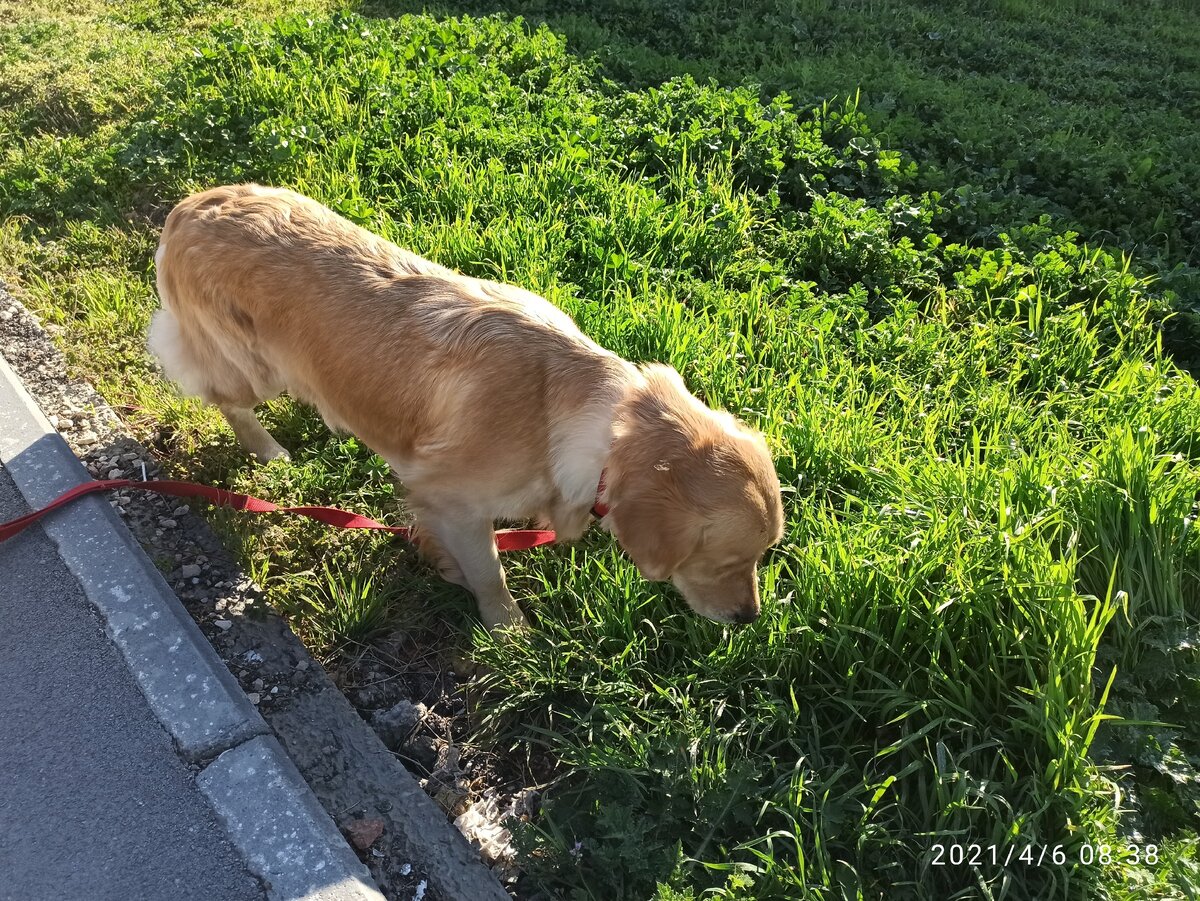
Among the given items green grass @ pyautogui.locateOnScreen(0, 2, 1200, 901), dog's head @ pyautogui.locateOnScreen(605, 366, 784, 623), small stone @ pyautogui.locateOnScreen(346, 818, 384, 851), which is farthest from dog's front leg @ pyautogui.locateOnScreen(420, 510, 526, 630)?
small stone @ pyautogui.locateOnScreen(346, 818, 384, 851)

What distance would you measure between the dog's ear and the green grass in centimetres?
39

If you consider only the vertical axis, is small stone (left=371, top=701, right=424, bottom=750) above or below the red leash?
below

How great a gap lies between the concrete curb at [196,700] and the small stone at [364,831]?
7cm

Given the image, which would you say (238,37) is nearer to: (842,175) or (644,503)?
(842,175)

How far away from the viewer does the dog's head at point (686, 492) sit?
A: 2.37 metres

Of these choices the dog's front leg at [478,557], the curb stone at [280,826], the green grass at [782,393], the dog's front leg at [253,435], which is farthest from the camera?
the dog's front leg at [253,435]

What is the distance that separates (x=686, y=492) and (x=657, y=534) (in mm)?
155

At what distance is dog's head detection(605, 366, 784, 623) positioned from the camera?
2369 millimetres

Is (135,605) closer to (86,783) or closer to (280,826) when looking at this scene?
(86,783)

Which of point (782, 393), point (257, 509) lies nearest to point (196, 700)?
point (257, 509)

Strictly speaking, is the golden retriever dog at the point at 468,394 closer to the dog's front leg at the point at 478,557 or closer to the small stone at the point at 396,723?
the dog's front leg at the point at 478,557

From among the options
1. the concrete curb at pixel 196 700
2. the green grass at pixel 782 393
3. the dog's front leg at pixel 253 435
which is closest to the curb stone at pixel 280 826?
the concrete curb at pixel 196 700

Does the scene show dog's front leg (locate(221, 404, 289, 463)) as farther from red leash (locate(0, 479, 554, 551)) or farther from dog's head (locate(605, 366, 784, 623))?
dog's head (locate(605, 366, 784, 623))

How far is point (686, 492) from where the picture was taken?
2361 millimetres
